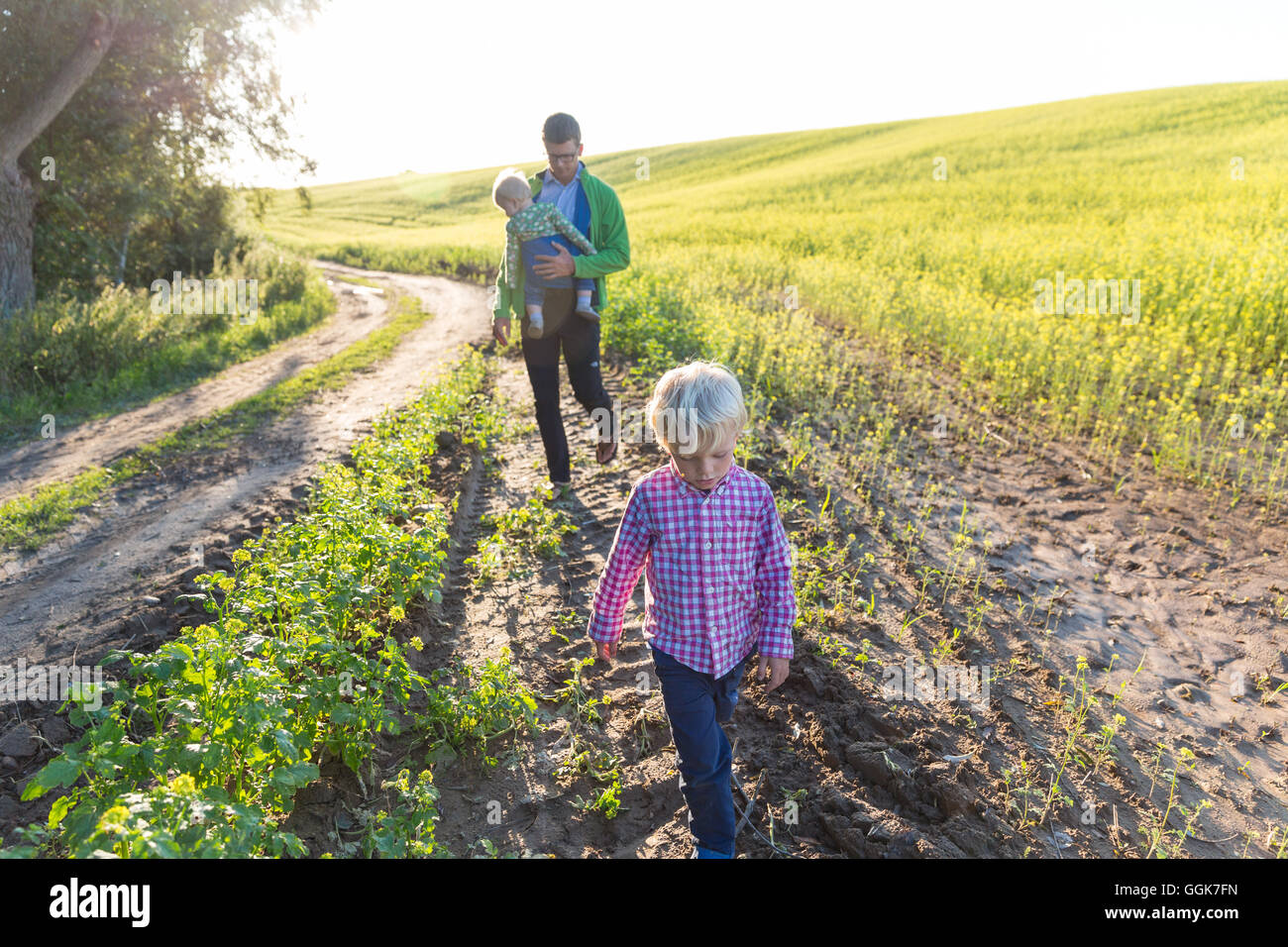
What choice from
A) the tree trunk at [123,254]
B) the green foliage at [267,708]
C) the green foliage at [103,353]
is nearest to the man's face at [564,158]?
the green foliage at [267,708]

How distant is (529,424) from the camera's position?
8438 mm

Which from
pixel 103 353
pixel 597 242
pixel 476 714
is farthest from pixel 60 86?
pixel 476 714

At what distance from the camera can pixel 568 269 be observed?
5.23m

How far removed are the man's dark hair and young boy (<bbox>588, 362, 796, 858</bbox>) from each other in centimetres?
325

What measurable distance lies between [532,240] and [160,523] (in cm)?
407

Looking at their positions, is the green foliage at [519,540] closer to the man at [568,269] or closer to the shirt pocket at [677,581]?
the man at [568,269]

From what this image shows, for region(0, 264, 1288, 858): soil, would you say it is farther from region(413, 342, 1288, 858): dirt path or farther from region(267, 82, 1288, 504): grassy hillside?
region(267, 82, 1288, 504): grassy hillside

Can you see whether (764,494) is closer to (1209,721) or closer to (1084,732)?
(1084,732)

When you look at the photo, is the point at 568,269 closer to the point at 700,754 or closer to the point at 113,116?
the point at 700,754

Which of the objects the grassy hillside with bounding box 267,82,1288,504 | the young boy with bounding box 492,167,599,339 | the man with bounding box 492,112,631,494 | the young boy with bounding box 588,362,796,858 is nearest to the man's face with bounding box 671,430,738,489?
the young boy with bounding box 588,362,796,858

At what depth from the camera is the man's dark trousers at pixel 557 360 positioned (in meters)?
5.56

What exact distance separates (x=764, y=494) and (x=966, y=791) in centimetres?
169

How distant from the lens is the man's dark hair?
502 centimetres
